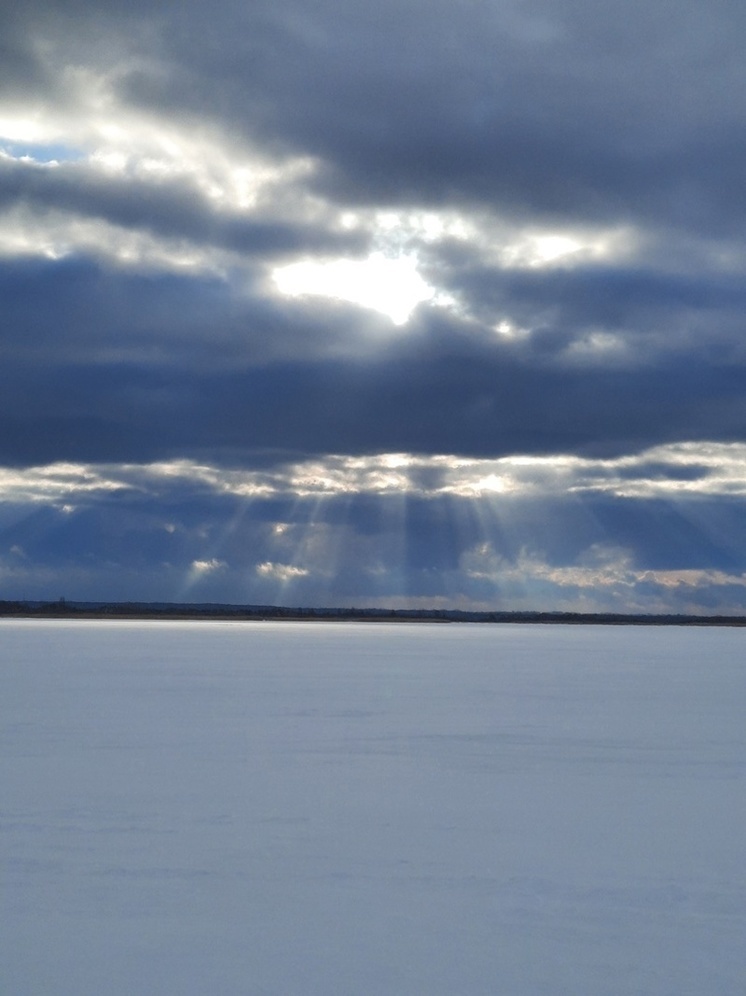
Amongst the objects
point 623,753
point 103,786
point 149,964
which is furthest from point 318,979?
point 623,753

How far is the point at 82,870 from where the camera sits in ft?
33.4

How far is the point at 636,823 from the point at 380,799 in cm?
322

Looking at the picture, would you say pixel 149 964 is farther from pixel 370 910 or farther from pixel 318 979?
pixel 370 910

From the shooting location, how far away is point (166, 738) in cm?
1981

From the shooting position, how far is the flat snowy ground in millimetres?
7969

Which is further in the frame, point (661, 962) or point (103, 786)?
point (103, 786)

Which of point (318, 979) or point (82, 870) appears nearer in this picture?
point (318, 979)

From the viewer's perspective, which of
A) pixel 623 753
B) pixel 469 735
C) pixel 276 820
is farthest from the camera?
pixel 469 735

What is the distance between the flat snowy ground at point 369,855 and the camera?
7.97m

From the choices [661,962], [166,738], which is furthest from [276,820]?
[166,738]

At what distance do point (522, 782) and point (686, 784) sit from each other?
2.34 m

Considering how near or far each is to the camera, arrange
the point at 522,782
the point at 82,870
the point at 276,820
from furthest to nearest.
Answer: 1. the point at 522,782
2. the point at 276,820
3. the point at 82,870

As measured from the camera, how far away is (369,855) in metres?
11.1

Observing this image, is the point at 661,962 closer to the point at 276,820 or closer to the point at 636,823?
the point at 636,823
